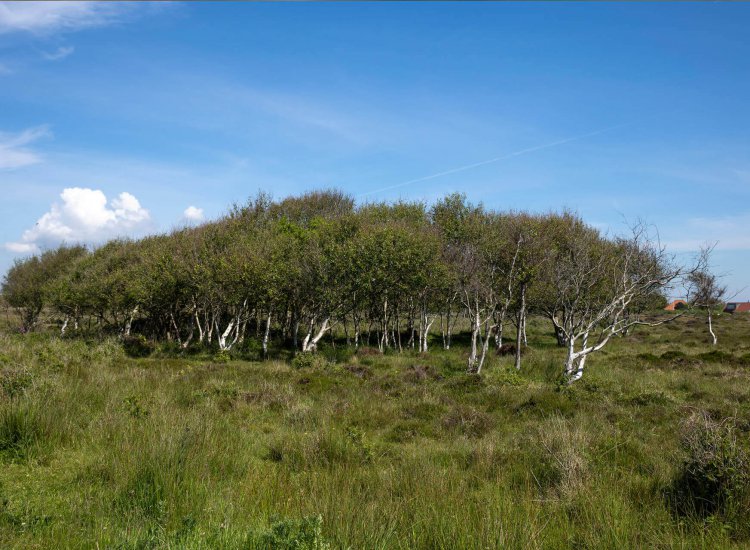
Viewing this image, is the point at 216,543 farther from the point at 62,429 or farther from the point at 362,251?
the point at 362,251

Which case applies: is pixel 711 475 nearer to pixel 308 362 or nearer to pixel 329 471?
pixel 329 471

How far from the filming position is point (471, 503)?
19.0 feet

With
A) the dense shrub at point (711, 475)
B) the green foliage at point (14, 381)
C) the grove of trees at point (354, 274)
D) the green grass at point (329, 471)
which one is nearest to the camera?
the green grass at point (329, 471)

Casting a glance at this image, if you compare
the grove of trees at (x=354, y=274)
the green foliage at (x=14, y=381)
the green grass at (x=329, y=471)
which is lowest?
the green grass at (x=329, y=471)

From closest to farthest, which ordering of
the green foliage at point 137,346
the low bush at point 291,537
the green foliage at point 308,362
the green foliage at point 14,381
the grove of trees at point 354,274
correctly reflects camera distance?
the low bush at point 291,537, the green foliage at point 14,381, the green foliage at point 308,362, the grove of trees at point 354,274, the green foliage at point 137,346

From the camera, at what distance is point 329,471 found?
25.6 ft

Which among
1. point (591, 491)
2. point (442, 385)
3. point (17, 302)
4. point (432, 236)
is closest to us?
point (591, 491)

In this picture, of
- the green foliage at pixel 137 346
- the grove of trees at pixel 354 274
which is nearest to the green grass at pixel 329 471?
the grove of trees at pixel 354 274

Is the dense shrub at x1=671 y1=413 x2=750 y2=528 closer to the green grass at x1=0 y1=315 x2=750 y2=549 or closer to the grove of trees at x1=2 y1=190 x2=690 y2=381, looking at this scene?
the green grass at x1=0 y1=315 x2=750 y2=549

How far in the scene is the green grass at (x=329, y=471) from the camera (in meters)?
5.00

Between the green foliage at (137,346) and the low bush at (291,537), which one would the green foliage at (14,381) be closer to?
the low bush at (291,537)

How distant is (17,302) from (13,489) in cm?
5072

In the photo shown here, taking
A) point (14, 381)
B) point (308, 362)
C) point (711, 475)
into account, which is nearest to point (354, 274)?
point (308, 362)

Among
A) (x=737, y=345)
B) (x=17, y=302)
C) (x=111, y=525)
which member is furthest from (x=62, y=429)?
(x=17, y=302)
